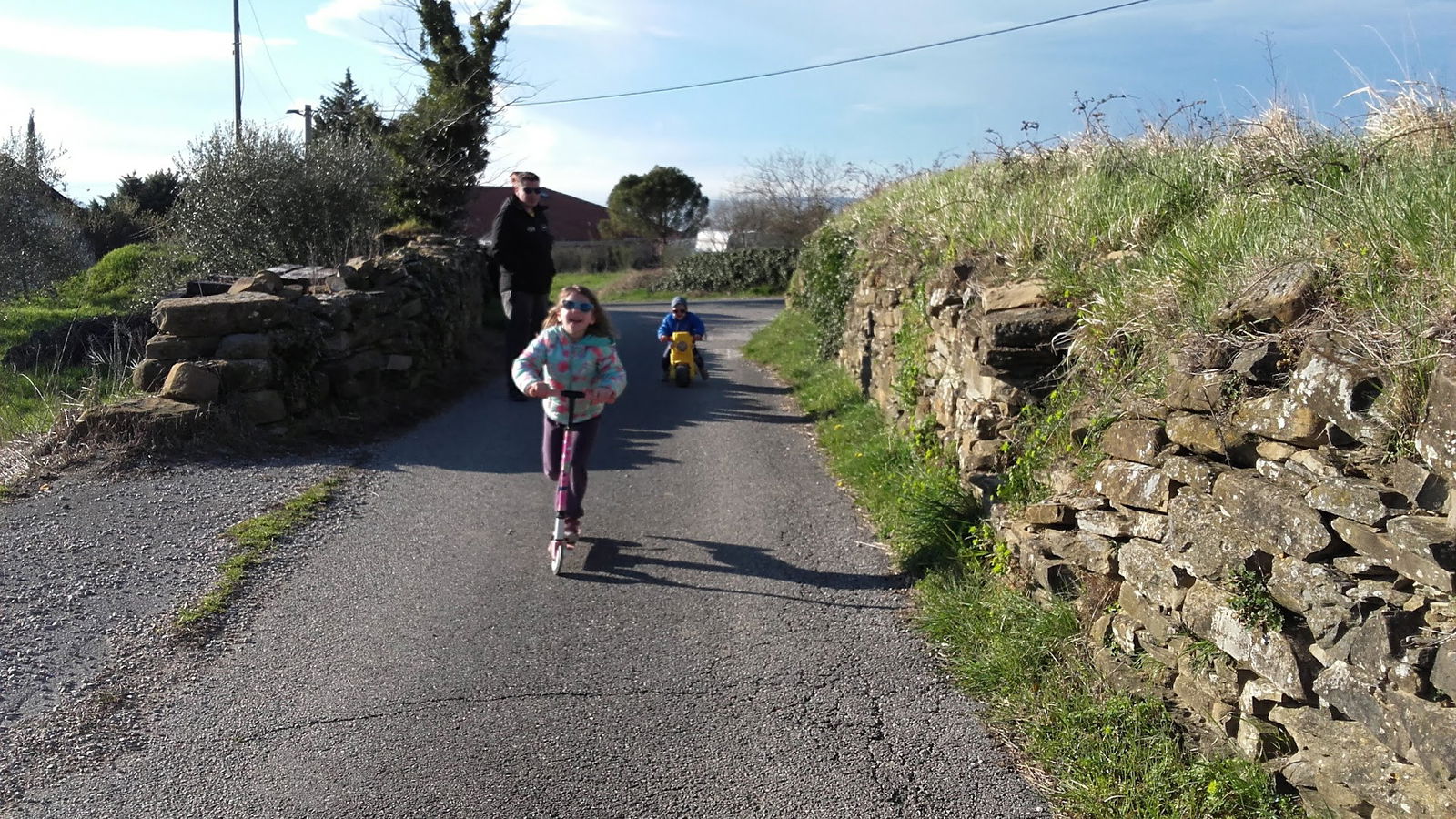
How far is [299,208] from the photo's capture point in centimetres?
1483

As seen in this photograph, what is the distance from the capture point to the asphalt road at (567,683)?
12.5ft

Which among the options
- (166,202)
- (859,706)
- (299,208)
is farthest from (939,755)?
(166,202)

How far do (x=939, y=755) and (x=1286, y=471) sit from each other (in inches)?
63.4

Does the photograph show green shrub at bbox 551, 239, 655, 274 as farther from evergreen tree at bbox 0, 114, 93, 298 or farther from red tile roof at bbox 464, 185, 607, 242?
evergreen tree at bbox 0, 114, 93, 298

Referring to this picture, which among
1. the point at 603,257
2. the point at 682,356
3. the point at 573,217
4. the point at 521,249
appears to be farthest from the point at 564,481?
the point at 573,217

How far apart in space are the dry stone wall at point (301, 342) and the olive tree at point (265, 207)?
261 cm

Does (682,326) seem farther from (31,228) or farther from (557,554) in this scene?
(31,228)

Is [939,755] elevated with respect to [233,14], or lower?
lower

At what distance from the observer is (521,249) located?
10320 millimetres

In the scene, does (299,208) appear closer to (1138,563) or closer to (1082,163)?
(1082,163)

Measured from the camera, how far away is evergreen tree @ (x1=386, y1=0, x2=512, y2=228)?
62.0ft

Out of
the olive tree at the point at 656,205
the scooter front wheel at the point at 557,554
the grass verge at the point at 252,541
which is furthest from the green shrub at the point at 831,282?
the olive tree at the point at 656,205

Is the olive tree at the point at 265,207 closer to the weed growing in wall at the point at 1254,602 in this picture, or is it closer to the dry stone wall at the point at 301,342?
the dry stone wall at the point at 301,342

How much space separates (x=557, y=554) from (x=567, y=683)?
4.99 feet
